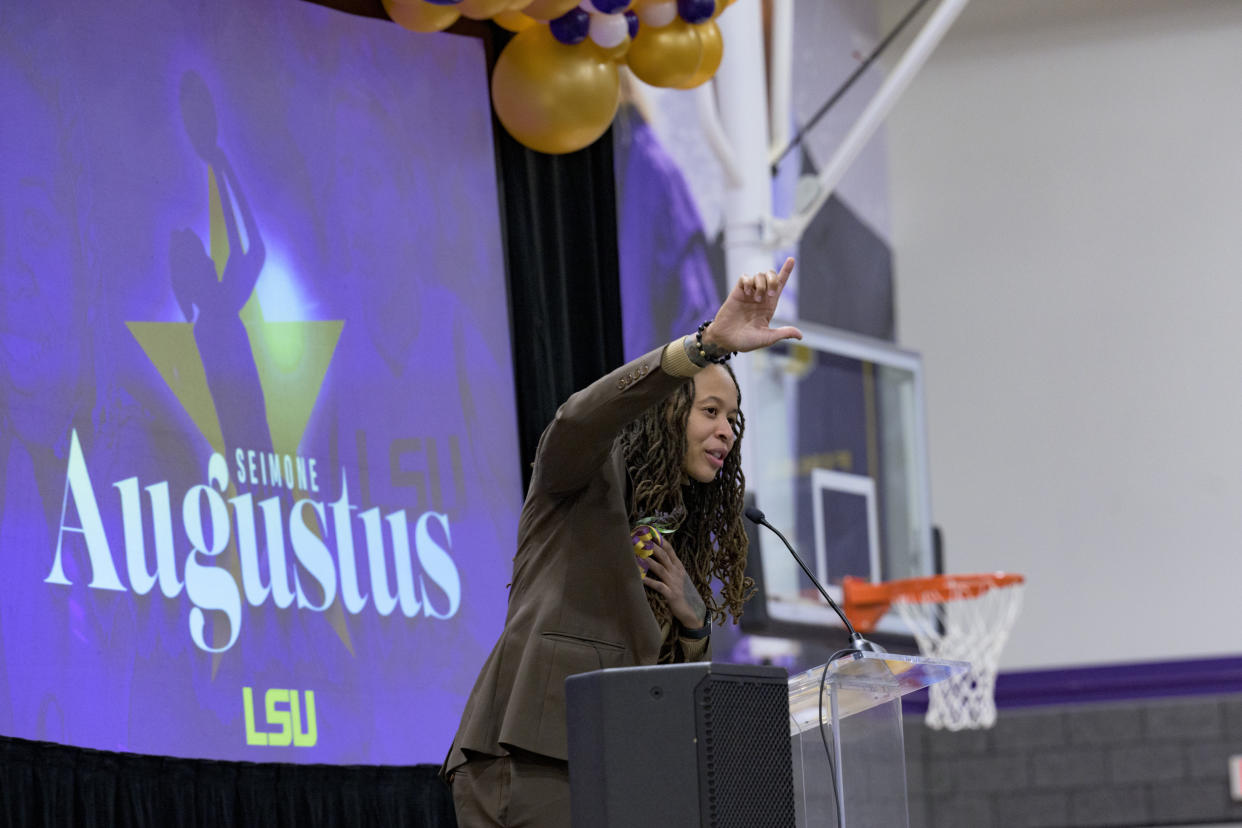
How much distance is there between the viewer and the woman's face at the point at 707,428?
2.40 m

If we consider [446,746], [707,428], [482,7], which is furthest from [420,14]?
[707,428]

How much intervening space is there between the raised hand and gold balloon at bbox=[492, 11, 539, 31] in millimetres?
2230

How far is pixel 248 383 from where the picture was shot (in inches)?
149

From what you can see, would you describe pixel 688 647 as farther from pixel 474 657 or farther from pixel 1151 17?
pixel 1151 17


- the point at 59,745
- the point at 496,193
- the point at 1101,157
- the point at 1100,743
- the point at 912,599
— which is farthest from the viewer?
the point at 1101,157

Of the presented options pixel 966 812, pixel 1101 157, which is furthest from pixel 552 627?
pixel 1101 157

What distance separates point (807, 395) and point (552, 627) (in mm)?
4210

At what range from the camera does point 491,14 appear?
383cm


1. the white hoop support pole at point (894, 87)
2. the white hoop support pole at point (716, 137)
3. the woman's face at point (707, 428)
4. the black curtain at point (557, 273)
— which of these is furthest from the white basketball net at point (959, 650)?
the woman's face at point (707, 428)

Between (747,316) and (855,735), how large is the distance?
91 cm

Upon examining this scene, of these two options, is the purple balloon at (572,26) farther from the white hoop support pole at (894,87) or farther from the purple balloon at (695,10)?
the white hoop support pole at (894,87)

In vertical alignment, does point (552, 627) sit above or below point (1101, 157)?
below

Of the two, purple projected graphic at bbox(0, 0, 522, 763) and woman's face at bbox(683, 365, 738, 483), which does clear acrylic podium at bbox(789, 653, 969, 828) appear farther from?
purple projected graphic at bbox(0, 0, 522, 763)

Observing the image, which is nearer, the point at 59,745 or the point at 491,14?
the point at 59,745
